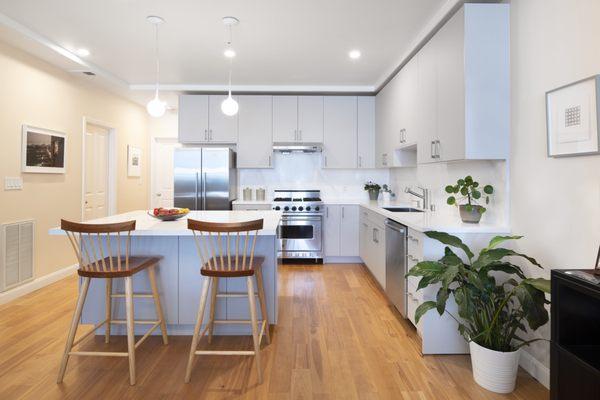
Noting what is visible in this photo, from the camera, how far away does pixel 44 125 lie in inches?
161

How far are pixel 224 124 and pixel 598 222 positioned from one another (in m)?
4.49

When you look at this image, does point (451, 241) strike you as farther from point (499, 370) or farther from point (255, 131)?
point (255, 131)

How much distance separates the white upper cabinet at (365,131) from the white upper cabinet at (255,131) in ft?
4.32

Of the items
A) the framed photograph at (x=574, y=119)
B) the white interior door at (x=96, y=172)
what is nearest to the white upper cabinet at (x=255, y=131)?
the white interior door at (x=96, y=172)

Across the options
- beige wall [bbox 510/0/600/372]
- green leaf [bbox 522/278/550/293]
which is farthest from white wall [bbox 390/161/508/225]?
green leaf [bbox 522/278/550/293]

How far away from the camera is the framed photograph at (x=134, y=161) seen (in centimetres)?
585

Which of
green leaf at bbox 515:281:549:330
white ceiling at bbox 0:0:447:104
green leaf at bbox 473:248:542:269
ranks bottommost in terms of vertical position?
green leaf at bbox 515:281:549:330

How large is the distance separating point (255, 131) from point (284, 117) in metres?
0.47

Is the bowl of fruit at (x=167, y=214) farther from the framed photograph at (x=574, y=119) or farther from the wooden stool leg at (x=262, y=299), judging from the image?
the framed photograph at (x=574, y=119)

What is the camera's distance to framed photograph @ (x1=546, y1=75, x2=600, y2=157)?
1.79 meters

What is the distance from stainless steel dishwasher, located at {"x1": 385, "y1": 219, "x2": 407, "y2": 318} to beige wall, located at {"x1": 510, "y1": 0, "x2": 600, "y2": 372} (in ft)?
2.77

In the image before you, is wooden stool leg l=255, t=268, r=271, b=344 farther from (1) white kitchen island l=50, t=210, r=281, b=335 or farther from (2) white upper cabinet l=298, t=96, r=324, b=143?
(2) white upper cabinet l=298, t=96, r=324, b=143

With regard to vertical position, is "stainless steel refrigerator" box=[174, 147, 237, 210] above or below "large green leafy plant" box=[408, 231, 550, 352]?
above

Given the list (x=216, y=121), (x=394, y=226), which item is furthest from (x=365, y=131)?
(x=394, y=226)
